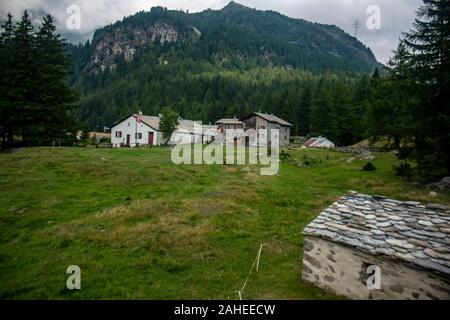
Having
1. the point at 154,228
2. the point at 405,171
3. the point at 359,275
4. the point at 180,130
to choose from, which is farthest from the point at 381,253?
the point at 180,130

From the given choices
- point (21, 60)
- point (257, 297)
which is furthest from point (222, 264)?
point (21, 60)

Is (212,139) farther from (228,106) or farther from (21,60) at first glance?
(228,106)

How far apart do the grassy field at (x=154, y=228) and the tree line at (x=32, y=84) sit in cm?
1462

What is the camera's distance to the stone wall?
6895mm

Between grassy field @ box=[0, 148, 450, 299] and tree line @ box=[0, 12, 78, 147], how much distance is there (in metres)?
14.6

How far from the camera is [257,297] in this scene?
827 cm

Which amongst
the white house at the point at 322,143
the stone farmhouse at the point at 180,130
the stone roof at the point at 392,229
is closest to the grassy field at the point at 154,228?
the stone roof at the point at 392,229

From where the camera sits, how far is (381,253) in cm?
732

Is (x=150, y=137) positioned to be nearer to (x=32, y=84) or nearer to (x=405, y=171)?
(x=32, y=84)

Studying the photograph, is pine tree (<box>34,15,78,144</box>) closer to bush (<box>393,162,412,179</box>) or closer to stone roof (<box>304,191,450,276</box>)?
stone roof (<box>304,191,450,276</box>)

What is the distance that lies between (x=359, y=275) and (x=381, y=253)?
103 centimetres

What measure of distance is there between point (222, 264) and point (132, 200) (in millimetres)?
9657

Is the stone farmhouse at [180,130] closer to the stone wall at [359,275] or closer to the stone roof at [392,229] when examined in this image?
the stone roof at [392,229]
